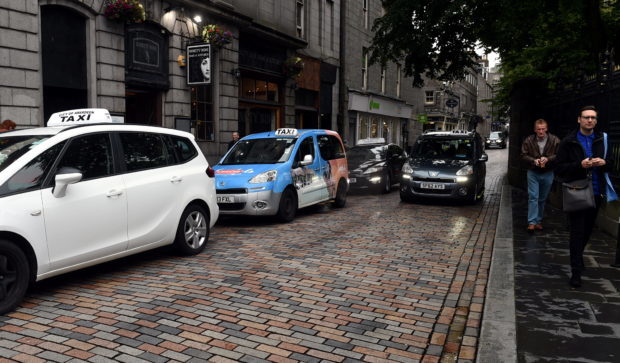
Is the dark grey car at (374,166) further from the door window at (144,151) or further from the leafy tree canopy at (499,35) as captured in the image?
the door window at (144,151)

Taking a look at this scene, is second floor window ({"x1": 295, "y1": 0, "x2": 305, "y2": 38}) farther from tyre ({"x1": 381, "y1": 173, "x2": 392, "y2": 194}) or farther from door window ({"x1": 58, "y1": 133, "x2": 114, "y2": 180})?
door window ({"x1": 58, "y1": 133, "x2": 114, "y2": 180})

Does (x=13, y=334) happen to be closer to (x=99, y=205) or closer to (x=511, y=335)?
(x=99, y=205)

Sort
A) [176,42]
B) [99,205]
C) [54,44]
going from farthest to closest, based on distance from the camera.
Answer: [176,42] → [54,44] → [99,205]

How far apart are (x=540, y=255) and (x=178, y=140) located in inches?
196

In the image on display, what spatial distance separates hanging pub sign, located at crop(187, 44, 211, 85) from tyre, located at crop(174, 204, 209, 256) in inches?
347

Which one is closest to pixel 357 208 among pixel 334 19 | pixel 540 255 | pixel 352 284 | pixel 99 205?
pixel 540 255

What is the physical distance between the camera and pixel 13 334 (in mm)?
4047

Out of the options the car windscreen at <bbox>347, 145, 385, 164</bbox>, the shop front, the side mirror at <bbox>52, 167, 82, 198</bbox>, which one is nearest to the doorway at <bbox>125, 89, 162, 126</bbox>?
the car windscreen at <bbox>347, 145, 385, 164</bbox>

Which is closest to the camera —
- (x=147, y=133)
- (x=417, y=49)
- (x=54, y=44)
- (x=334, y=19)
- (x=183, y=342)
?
(x=183, y=342)

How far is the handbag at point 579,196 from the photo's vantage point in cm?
535

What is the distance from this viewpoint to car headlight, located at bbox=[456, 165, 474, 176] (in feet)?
40.0

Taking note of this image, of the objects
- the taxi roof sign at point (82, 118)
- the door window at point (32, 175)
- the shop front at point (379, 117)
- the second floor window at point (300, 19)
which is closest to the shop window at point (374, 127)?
the shop front at point (379, 117)

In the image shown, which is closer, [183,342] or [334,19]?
[183,342]

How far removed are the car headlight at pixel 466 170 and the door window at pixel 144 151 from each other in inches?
301
